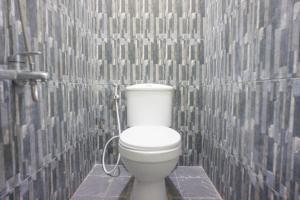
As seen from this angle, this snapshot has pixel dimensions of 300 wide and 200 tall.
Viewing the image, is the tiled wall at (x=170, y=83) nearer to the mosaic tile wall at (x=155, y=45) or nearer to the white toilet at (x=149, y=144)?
the mosaic tile wall at (x=155, y=45)

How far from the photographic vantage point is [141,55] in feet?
5.45

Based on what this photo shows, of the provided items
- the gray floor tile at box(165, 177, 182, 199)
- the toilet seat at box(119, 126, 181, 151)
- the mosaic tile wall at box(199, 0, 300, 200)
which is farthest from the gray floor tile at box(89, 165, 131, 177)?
the mosaic tile wall at box(199, 0, 300, 200)

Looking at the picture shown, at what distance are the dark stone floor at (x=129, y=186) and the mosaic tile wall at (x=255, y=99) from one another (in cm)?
10

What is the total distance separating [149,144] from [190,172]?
2.76 feet

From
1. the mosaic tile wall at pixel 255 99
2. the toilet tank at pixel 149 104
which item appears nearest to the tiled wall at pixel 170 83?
the mosaic tile wall at pixel 255 99

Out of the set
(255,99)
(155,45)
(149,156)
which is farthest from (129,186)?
(155,45)

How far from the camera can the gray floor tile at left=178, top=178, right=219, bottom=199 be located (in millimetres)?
1310

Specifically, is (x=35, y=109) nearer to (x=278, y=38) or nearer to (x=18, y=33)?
(x=18, y=33)

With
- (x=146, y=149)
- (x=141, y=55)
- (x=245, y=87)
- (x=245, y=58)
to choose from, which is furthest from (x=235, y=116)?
(x=141, y=55)

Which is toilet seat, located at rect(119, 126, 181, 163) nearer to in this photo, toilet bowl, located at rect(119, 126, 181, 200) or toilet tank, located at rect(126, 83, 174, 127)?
toilet bowl, located at rect(119, 126, 181, 200)

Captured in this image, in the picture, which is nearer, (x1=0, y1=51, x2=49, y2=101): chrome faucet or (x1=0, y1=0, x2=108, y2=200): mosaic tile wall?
(x1=0, y1=51, x2=49, y2=101): chrome faucet

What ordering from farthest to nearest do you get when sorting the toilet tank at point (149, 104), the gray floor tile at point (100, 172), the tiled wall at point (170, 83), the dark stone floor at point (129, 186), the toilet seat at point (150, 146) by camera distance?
1. the gray floor tile at point (100, 172)
2. the toilet tank at point (149, 104)
3. the dark stone floor at point (129, 186)
4. the toilet seat at point (150, 146)
5. the tiled wall at point (170, 83)

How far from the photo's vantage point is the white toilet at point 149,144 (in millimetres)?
961

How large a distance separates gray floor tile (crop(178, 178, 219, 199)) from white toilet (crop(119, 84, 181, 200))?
0.25 m
